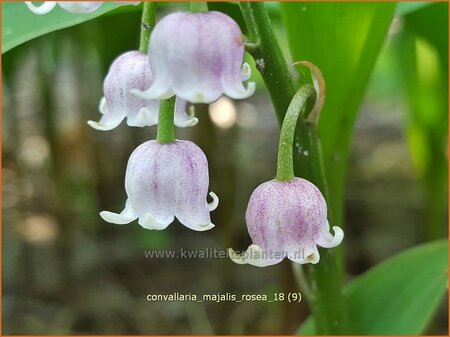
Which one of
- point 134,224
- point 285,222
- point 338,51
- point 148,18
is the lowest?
point 134,224

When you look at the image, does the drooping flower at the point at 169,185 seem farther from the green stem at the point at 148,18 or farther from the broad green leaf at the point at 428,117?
the broad green leaf at the point at 428,117

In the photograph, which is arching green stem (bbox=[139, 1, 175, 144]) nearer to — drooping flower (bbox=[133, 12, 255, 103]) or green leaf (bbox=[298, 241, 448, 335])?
drooping flower (bbox=[133, 12, 255, 103])

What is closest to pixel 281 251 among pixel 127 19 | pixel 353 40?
pixel 353 40

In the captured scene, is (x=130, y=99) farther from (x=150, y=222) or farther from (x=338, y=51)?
(x=338, y=51)

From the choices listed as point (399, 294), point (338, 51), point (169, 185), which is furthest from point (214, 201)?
point (399, 294)

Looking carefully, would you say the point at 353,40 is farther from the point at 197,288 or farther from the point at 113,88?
the point at 197,288

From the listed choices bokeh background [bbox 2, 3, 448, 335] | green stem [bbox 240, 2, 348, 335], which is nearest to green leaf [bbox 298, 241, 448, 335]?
green stem [bbox 240, 2, 348, 335]
